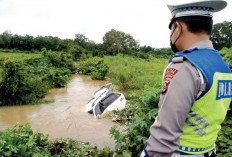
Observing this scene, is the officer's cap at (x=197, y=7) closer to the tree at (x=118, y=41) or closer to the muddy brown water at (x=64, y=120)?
the muddy brown water at (x=64, y=120)

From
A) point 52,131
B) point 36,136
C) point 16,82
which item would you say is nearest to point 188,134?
point 36,136

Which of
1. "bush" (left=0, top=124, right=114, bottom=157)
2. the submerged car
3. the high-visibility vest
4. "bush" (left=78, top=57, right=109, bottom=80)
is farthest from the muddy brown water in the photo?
"bush" (left=78, top=57, right=109, bottom=80)

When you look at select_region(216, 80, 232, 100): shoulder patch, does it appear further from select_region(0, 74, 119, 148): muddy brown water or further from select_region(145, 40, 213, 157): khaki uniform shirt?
select_region(0, 74, 119, 148): muddy brown water

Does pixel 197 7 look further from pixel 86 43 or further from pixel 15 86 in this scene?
pixel 86 43

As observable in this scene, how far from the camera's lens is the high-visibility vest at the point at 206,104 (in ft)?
3.32

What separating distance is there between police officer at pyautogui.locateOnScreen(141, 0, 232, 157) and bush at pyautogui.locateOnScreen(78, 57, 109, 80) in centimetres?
1630

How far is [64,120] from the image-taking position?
7.91m

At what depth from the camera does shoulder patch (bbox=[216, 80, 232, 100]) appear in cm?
107

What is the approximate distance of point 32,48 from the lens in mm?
38281

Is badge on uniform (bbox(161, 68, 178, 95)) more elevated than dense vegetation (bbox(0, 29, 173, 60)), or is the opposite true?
dense vegetation (bbox(0, 29, 173, 60))

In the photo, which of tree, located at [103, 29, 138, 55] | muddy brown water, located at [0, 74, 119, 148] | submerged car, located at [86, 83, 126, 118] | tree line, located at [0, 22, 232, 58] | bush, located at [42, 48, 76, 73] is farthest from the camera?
tree, located at [103, 29, 138, 55]

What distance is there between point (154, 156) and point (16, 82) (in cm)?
1033

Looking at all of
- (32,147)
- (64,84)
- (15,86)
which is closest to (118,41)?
(64,84)

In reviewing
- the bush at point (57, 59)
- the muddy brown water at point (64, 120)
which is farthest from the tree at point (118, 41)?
the muddy brown water at point (64, 120)
